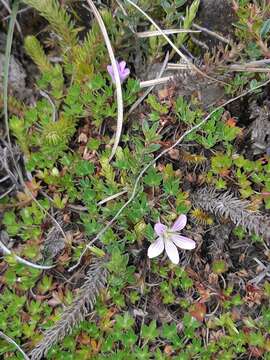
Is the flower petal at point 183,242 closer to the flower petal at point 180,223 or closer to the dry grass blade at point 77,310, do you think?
the flower petal at point 180,223

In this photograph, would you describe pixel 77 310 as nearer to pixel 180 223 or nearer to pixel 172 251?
pixel 172 251

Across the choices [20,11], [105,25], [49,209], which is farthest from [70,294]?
[20,11]

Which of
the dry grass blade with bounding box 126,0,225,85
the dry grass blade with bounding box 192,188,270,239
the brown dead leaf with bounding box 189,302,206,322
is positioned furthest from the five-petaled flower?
the dry grass blade with bounding box 126,0,225,85

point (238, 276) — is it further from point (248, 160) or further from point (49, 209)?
point (49, 209)

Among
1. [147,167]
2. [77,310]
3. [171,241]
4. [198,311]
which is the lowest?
[198,311]

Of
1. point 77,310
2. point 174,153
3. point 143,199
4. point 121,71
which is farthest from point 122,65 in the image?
point 77,310

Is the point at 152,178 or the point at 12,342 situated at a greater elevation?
the point at 152,178

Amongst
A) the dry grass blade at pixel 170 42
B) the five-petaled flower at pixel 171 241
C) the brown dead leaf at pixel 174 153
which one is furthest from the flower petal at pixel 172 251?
the dry grass blade at pixel 170 42

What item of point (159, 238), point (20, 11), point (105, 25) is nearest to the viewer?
point (159, 238)

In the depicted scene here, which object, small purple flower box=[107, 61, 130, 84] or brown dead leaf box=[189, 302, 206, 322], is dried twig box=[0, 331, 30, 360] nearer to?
brown dead leaf box=[189, 302, 206, 322]
